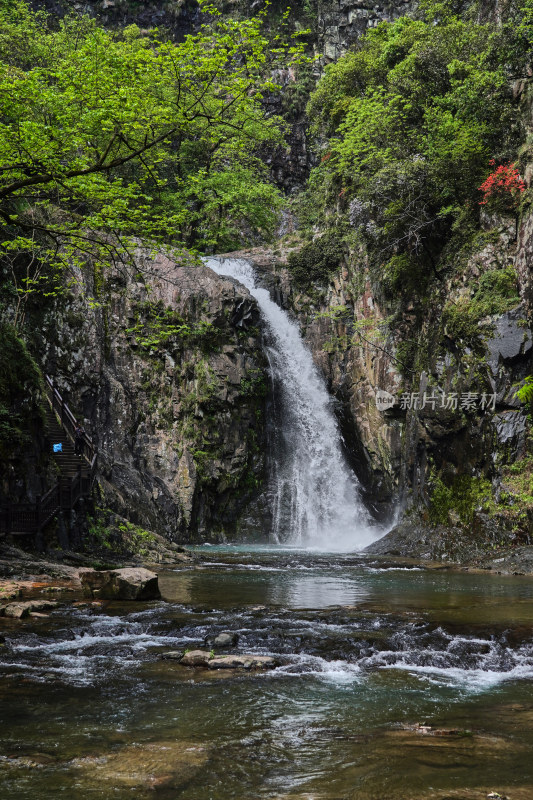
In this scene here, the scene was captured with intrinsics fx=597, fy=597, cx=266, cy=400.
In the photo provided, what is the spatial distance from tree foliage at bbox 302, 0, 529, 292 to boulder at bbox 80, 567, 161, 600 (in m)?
14.7

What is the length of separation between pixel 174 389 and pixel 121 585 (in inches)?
599

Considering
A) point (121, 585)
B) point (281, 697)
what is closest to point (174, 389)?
point (121, 585)

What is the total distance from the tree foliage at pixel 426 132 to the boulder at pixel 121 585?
14.7 m

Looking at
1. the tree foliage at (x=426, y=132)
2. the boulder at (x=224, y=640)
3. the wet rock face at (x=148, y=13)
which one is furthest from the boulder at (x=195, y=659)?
the wet rock face at (x=148, y=13)

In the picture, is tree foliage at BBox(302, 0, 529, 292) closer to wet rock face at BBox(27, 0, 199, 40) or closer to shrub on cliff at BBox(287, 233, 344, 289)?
shrub on cliff at BBox(287, 233, 344, 289)

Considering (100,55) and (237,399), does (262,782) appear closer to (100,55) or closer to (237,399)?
(100,55)

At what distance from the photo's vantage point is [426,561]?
17016 millimetres

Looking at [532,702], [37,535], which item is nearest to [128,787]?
[532,702]

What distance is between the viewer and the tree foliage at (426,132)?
63.1 ft

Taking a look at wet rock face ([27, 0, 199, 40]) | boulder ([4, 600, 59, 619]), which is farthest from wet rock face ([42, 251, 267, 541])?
wet rock face ([27, 0, 199, 40])

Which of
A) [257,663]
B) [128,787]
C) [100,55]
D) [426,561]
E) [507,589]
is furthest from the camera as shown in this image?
[426,561]

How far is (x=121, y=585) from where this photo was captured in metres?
10.1

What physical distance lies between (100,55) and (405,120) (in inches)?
676

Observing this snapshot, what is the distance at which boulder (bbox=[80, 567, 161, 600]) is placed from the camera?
10000 mm
